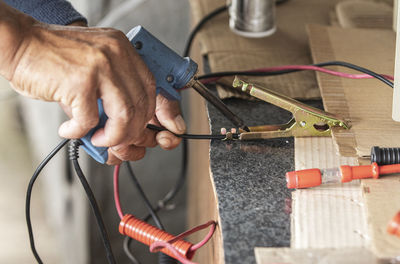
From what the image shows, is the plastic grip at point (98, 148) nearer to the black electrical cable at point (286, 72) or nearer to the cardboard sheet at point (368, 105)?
the black electrical cable at point (286, 72)

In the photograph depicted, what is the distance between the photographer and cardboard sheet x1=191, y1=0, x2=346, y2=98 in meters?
0.89

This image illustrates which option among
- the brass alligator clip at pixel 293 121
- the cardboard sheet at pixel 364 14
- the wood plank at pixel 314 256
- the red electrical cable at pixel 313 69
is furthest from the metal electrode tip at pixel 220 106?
the cardboard sheet at pixel 364 14

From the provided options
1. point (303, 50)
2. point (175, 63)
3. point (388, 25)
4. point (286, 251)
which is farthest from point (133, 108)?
point (388, 25)

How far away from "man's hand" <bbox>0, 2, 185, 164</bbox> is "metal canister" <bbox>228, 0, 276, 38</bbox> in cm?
41

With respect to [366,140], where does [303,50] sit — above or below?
above

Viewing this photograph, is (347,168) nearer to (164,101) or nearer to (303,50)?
(164,101)

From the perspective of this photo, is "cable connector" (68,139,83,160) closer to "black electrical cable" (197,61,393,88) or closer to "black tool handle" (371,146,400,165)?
"black electrical cable" (197,61,393,88)

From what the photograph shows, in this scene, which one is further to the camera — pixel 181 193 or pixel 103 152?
pixel 181 193

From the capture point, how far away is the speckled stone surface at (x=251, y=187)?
579mm

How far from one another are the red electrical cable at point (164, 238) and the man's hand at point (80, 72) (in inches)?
4.5

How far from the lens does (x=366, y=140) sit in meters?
0.71

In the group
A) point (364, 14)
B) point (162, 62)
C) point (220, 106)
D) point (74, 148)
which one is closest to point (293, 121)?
point (220, 106)

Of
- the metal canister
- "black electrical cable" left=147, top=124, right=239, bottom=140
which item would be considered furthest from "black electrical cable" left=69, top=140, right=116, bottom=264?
the metal canister

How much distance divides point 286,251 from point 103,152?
299mm
